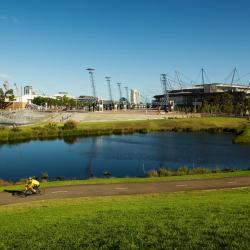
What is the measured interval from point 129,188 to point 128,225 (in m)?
15.1

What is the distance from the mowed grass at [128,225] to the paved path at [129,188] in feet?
12.6

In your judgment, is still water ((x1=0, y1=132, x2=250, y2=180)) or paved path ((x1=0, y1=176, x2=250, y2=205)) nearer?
paved path ((x1=0, y1=176, x2=250, y2=205))

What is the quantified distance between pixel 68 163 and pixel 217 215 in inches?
1867

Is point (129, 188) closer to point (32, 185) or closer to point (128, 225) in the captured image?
point (32, 185)

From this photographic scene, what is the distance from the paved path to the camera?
3138cm

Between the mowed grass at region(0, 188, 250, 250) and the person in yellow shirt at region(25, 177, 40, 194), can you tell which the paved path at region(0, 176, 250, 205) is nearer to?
the person in yellow shirt at region(25, 177, 40, 194)

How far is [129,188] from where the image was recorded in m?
34.0

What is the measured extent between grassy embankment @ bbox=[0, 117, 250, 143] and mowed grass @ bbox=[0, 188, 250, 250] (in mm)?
73811

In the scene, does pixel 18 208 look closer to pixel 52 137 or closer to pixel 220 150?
pixel 220 150

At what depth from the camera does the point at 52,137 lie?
109 m

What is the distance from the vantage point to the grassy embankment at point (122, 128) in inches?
4144

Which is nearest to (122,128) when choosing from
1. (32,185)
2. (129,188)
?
(129,188)

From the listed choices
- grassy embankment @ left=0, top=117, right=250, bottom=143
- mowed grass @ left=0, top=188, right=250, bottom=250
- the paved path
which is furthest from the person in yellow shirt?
grassy embankment @ left=0, top=117, right=250, bottom=143

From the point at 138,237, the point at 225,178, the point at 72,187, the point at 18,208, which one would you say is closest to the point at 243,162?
the point at 225,178
